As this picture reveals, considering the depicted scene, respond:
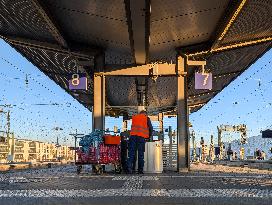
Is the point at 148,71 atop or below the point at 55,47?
below

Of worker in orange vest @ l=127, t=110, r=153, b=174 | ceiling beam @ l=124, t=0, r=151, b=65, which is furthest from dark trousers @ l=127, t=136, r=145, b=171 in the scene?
ceiling beam @ l=124, t=0, r=151, b=65

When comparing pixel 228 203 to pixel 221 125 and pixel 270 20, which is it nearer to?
pixel 270 20

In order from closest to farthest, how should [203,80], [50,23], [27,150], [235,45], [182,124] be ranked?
[50,23]
[182,124]
[203,80]
[235,45]
[27,150]

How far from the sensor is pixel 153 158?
13.6 m

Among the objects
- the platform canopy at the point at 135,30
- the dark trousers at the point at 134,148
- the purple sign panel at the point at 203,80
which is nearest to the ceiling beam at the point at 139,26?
the platform canopy at the point at 135,30

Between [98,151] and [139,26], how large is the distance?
3.52m

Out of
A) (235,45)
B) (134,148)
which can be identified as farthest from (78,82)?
(235,45)

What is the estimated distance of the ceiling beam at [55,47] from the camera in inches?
616

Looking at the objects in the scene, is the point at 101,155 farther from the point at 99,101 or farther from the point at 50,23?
the point at 50,23

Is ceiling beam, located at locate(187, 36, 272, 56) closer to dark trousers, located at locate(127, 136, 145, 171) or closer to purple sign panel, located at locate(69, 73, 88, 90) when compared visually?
purple sign panel, located at locate(69, 73, 88, 90)

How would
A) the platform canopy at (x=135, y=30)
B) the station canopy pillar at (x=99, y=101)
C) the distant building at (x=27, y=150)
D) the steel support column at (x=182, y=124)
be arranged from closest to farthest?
the platform canopy at (x=135, y=30)
the steel support column at (x=182, y=124)
the station canopy pillar at (x=99, y=101)
the distant building at (x=27, y=150)

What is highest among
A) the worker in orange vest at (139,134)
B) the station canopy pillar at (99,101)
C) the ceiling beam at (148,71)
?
the ceiling beam at (148,71)

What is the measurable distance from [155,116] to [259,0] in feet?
67.7

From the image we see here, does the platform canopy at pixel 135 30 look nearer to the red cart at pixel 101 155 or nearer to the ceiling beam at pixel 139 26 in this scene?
the ceiling beam at pixel 139 26
